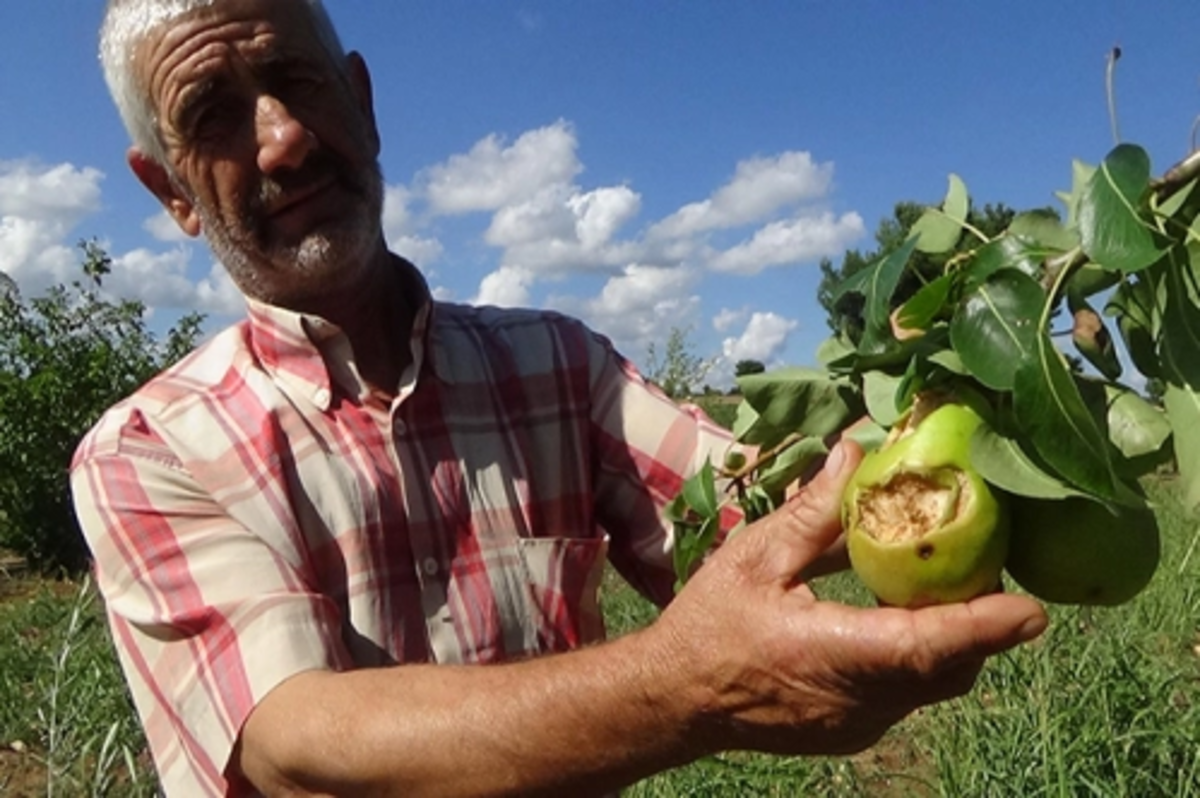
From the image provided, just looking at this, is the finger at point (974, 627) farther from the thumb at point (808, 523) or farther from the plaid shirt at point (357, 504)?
the plaid shirt at point (357, 504)

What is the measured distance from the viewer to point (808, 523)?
113 centimetres

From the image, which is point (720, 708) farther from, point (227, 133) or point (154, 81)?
point (154, 81)

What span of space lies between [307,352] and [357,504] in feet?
0.89

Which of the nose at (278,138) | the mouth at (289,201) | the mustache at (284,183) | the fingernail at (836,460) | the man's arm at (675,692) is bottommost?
the man's arm at (675,692)

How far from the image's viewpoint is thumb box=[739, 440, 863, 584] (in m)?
1.12

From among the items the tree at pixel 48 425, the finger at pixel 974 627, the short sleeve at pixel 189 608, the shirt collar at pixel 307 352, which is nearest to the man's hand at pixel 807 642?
the finger at pixel 974 627

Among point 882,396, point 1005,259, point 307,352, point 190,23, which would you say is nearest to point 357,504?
point 307,352

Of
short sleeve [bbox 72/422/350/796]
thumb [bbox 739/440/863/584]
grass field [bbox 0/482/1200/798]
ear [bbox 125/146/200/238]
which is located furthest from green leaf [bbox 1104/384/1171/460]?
grass field [bbox 0/482/1200/798]

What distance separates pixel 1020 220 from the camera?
1.10 metres

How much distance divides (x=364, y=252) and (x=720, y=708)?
3.52 feet

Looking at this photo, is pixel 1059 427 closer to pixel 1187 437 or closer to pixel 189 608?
pixel 1187 437

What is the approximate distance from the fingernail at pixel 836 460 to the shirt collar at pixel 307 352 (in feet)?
3.14

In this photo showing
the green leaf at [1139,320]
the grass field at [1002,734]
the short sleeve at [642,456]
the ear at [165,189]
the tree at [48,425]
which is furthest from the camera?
the tree at [48,425]

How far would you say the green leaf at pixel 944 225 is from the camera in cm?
121
